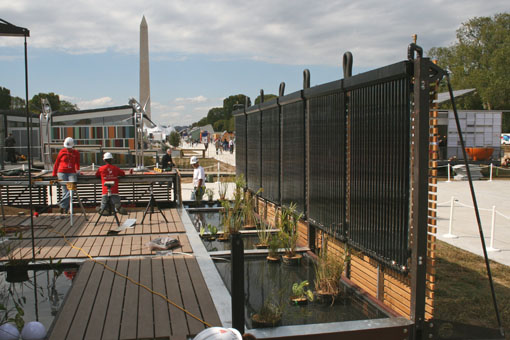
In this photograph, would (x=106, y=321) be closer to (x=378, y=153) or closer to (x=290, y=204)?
(x=378, y=153)

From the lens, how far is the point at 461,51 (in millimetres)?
67812

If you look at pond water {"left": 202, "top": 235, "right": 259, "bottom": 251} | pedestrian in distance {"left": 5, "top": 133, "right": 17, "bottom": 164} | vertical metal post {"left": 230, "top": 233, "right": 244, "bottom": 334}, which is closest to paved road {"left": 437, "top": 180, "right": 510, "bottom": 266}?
pond water {"left": 202, "top": 235, "right": 259, "bottom": 251}

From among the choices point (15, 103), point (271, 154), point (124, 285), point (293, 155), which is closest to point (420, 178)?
point (124, 285)

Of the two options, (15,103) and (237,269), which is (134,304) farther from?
(15,103)

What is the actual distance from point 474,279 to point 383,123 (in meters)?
3.87

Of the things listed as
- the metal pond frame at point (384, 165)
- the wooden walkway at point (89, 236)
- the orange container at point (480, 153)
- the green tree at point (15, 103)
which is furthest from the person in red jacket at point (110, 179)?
the green tree at point (15, 103)

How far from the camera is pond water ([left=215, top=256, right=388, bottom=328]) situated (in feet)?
16.1

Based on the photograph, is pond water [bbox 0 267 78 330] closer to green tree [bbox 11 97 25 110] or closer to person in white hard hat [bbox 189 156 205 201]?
person in white hard hat [bbox 189 156 205 201]

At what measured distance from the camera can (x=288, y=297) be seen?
5488 millimetres

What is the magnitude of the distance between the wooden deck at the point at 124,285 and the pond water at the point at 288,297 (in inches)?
22.8

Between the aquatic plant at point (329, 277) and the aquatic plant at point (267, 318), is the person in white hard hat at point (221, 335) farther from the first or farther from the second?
the aquatic plant at point (329, 277)

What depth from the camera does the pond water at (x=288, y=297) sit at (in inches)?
193

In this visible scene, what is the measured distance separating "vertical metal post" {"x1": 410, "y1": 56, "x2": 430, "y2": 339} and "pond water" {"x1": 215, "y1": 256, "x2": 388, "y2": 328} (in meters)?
0.76

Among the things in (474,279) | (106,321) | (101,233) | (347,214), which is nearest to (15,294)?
(106,321)
